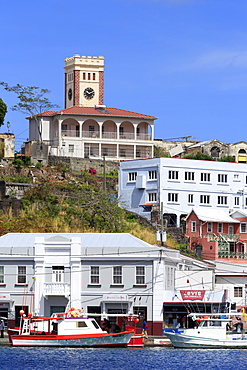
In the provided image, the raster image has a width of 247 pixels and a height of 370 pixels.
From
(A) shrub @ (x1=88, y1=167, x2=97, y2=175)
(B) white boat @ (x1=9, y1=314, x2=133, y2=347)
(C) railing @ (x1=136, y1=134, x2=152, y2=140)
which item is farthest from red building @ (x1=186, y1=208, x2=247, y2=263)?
(B) white boat @ (x1=9, y1=314, x2=133, y2=347)

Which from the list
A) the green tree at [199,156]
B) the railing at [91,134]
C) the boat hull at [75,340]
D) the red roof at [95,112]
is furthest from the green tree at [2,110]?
the boat hull at [75,340]

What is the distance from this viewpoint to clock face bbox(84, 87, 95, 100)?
15675 centimetres

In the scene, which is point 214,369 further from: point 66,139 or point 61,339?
point 66,139

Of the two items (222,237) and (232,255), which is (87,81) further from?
(232,255)

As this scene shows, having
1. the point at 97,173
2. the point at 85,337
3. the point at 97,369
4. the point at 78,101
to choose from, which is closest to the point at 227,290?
the point at 85,337

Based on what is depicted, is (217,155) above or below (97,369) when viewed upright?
above

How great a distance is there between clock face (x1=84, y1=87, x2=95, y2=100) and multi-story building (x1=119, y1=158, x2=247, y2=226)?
110 feet

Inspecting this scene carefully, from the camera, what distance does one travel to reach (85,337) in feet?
262

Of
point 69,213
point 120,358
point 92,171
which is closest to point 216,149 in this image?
point 92,171

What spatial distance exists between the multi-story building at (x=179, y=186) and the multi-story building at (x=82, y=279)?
3087 centimetres

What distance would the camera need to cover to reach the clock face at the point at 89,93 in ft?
514

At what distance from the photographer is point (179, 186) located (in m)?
121

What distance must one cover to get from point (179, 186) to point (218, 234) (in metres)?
8.11

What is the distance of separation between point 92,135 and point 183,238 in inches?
1249
